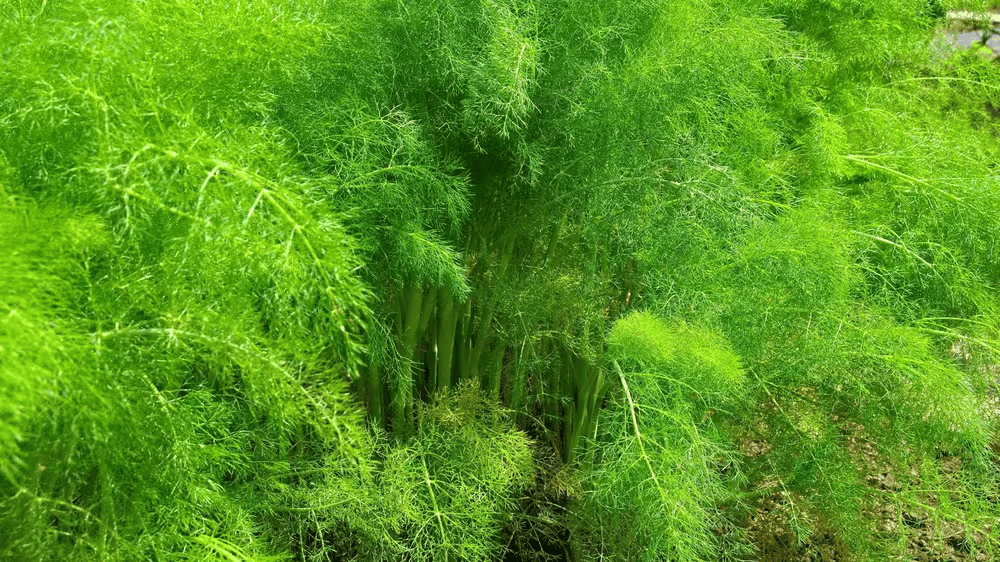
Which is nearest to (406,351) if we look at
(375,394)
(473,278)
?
(375,394)

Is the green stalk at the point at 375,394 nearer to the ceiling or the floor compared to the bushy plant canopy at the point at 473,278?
nearer to the floor

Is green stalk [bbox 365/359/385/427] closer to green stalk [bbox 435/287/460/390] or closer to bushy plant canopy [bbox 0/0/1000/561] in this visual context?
bushy plant canopy [bbox 0/0/1000/561]

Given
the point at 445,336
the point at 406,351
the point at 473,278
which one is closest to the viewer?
the point at 406,351

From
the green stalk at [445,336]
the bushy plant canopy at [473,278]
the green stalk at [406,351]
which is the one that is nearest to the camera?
the bushy plant canopy at [473,278]

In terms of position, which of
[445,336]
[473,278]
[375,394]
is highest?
[473,278]

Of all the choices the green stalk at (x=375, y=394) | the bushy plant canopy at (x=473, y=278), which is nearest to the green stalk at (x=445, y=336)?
the bushy plant canopy at (x=473, y=278)

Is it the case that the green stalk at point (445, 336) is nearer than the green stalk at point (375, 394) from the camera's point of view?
No

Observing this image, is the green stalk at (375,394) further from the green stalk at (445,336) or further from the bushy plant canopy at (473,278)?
the green stalk at (445,336)

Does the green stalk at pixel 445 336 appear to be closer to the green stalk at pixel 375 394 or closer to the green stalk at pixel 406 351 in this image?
the green stalk at pixel 406 351

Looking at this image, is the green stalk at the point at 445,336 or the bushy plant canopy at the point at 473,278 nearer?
the bushy plant canopy at the point at 473,278

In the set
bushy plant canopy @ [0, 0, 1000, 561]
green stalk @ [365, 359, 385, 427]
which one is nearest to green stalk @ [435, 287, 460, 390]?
bushy plant canopy @ [0, 0, 1000, 561]

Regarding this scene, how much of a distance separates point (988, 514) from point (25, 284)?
3278mm

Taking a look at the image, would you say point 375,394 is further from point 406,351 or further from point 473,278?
point 473,278

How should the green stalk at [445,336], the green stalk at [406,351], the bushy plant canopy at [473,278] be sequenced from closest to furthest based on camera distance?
1. the bushy plant canopy at [473,278]
2. the green stalk at [406,351]
3. the green stalk at [445,336]
